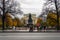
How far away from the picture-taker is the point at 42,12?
143 ft

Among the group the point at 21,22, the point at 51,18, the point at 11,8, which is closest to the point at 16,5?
the point at 11,8

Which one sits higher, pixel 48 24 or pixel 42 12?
pixel 42 12

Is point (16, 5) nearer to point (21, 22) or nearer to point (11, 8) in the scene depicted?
point (11, 8)

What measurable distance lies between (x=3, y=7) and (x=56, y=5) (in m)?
10.5

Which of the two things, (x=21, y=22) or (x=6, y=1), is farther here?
(x=21, y=22)

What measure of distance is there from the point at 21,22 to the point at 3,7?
2182 centimetres

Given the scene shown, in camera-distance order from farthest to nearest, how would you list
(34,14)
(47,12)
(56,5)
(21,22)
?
(21,22) → (34,14) → (47,12) → (56,5)

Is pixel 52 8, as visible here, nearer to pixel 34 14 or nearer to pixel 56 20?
pixel 56 20

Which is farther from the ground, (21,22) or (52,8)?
(52,8)

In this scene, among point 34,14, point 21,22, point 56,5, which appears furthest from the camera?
point 21,22

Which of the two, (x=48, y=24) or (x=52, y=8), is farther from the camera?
(x=48, y=24)

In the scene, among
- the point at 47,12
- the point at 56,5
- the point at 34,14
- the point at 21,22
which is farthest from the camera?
the point at 21,22

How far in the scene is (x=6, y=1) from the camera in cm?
4156

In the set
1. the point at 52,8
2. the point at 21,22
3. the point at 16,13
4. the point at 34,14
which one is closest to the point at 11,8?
the point at 16,13
